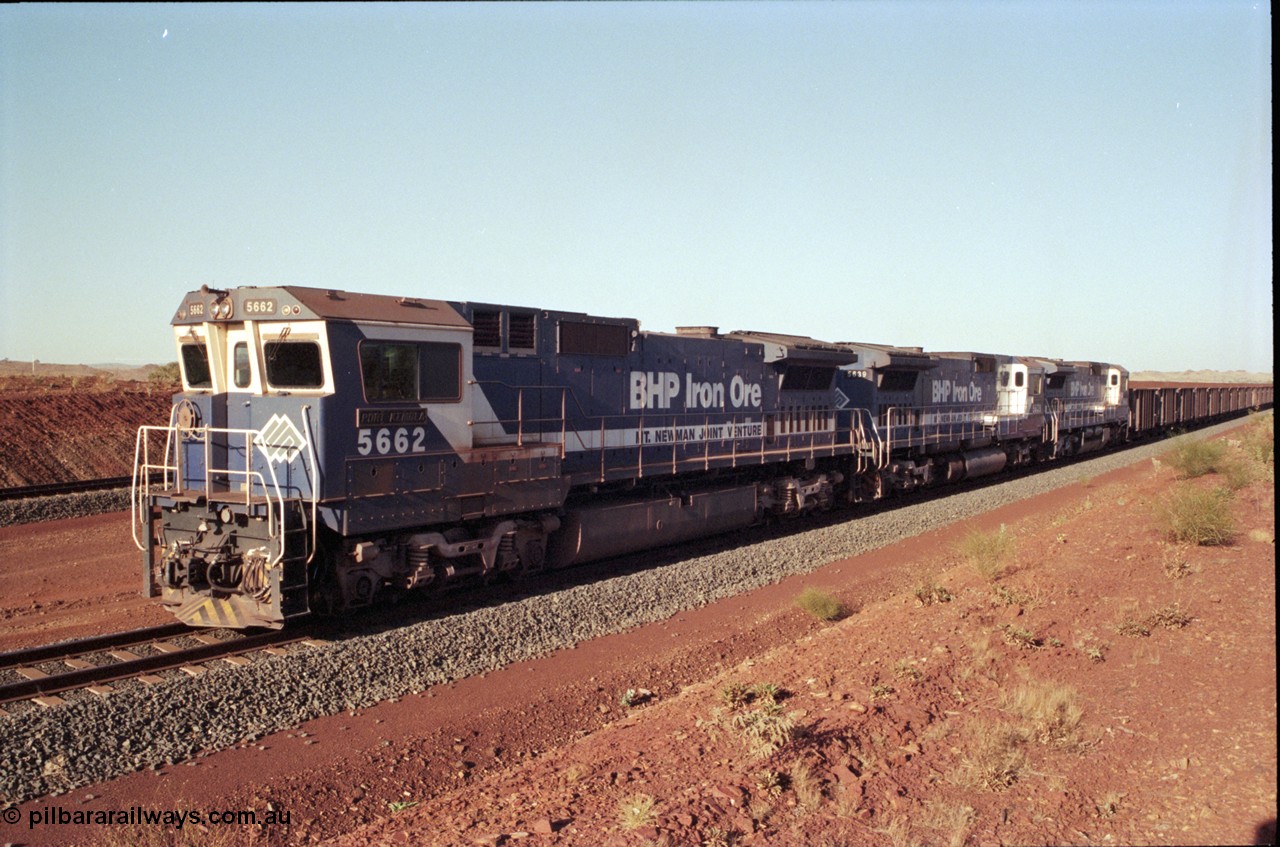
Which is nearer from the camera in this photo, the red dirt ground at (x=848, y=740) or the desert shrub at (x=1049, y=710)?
the red dirt ground at (x=848, y=740)

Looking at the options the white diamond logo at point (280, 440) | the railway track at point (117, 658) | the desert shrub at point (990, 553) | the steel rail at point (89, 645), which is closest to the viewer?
the railway track at point (117, 658)

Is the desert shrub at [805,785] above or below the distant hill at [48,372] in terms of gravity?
below

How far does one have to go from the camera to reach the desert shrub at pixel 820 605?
11.9 m

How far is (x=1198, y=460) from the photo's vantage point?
18984mm

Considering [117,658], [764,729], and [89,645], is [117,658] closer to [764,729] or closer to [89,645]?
[89,645]

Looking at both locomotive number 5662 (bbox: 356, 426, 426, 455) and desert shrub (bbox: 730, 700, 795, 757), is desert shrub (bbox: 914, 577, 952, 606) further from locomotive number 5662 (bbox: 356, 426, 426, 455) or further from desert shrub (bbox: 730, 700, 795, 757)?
locomotive number 5662 (bbox: 356, 426, 426, 455)

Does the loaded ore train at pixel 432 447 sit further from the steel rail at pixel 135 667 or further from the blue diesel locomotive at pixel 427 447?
the steel rail at pixel 135 667

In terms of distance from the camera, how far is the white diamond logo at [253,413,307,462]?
10336 millimetres

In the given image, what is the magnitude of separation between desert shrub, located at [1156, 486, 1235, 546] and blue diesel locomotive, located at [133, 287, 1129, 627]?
296 inches

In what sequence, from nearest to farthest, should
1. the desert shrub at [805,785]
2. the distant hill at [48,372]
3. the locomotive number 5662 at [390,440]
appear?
the desert shrub at [805,785] → the locomotive number 5662 at [390,440] → the distant hill at [48,372]

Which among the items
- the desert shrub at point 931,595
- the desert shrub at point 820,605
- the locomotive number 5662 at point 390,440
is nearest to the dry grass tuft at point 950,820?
the desert shrub at point 931,595

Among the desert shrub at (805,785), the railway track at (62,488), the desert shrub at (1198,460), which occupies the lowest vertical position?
the desert shrub at (805,785)

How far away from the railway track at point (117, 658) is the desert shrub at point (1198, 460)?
1784 cm

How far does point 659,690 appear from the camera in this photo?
928 cm
